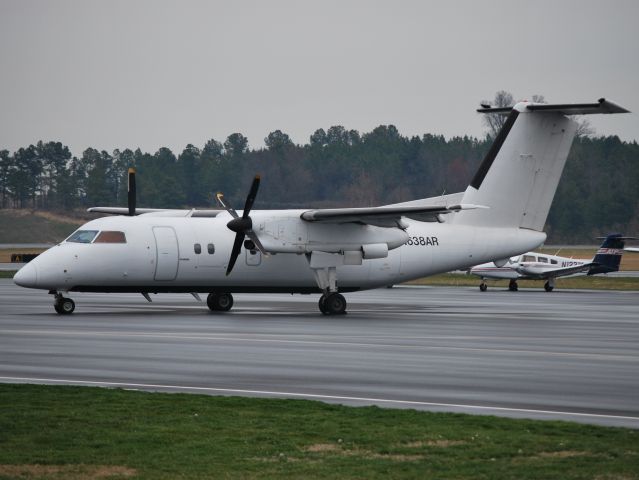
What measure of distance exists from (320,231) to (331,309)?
7.77 ft

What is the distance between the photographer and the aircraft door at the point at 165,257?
31.3 meters

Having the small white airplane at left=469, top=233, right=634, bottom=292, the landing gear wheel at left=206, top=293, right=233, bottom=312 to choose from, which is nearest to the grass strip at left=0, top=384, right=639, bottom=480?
the landing gear wheel at left=206, top=293, right=233, bottom=312

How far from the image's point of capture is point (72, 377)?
16.5 m

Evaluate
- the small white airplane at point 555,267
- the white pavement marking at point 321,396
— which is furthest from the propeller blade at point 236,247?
the small white airplane at point 555,267

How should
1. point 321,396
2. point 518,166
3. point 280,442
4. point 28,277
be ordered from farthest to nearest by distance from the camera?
1. point 518,166
2. point 28,277
3. point 321,396
4. point 280,442

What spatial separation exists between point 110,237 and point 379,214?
25.5 ft

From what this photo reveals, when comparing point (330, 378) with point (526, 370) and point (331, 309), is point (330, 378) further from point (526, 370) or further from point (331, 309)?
point (331, 309)

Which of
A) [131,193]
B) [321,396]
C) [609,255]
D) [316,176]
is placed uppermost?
[316,176]

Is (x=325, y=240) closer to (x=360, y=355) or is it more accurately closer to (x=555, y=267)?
(x=360, y=355)

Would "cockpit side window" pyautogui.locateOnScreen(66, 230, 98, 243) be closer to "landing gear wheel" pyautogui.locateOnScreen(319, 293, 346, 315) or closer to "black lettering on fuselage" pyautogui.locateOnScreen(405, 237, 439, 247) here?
"landing gear wheel" pyautogui.locateOnScreen(319, 293, 346, 315)

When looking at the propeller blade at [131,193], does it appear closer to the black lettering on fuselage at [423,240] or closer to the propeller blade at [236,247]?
Result: the propeller blade at [236,247]

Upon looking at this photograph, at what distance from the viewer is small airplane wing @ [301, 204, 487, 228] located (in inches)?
1197

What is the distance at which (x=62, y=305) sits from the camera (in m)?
30.5

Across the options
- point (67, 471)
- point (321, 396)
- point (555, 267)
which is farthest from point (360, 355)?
point (555, 267)
